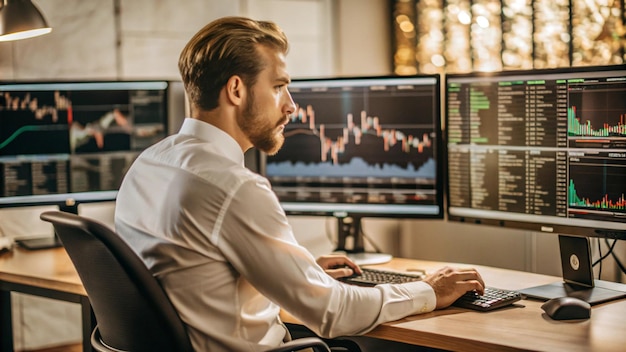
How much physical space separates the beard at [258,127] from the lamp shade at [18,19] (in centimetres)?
112

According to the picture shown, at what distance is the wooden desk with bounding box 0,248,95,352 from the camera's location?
7.00 feet

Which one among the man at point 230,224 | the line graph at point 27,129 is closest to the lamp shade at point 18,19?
the line graph at point 27,129

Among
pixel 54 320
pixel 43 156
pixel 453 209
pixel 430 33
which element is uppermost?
pixel 430 33

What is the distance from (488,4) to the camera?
132 inches

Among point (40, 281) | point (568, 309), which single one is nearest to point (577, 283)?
point (568, 309)

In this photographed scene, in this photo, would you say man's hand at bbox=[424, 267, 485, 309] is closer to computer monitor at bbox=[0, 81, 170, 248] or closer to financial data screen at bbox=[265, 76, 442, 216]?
financial data screen at bbox=[265, 76, 442, 216]

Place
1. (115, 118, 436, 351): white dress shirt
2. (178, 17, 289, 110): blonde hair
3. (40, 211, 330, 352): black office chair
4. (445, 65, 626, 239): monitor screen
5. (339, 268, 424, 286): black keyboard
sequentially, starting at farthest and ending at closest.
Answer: (339, 268, 424, 286): black keyboard < (445, 65, 626, 239): monitor screen < (178, 17, 289, 110): blonde hair < (115, 118, 436, 351): white dress shirt < (40, 211, 330, 352): black office chair

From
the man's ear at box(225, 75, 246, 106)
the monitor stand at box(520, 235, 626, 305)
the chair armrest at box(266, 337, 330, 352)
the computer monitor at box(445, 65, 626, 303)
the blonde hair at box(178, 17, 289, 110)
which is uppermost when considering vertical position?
the blonde hair at box(178, 17, 289, 110)

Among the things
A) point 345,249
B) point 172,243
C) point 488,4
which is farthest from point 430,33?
point 172,243

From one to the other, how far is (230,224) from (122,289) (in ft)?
0.80

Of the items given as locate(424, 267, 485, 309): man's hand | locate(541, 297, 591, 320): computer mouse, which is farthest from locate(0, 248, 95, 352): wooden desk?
locate(541, 297, 591, 320): computer mouse

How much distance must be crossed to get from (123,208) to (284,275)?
0.40 m

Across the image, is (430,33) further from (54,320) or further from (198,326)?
(198,326)

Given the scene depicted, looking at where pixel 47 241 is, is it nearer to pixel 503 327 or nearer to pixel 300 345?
pixel 300 345
